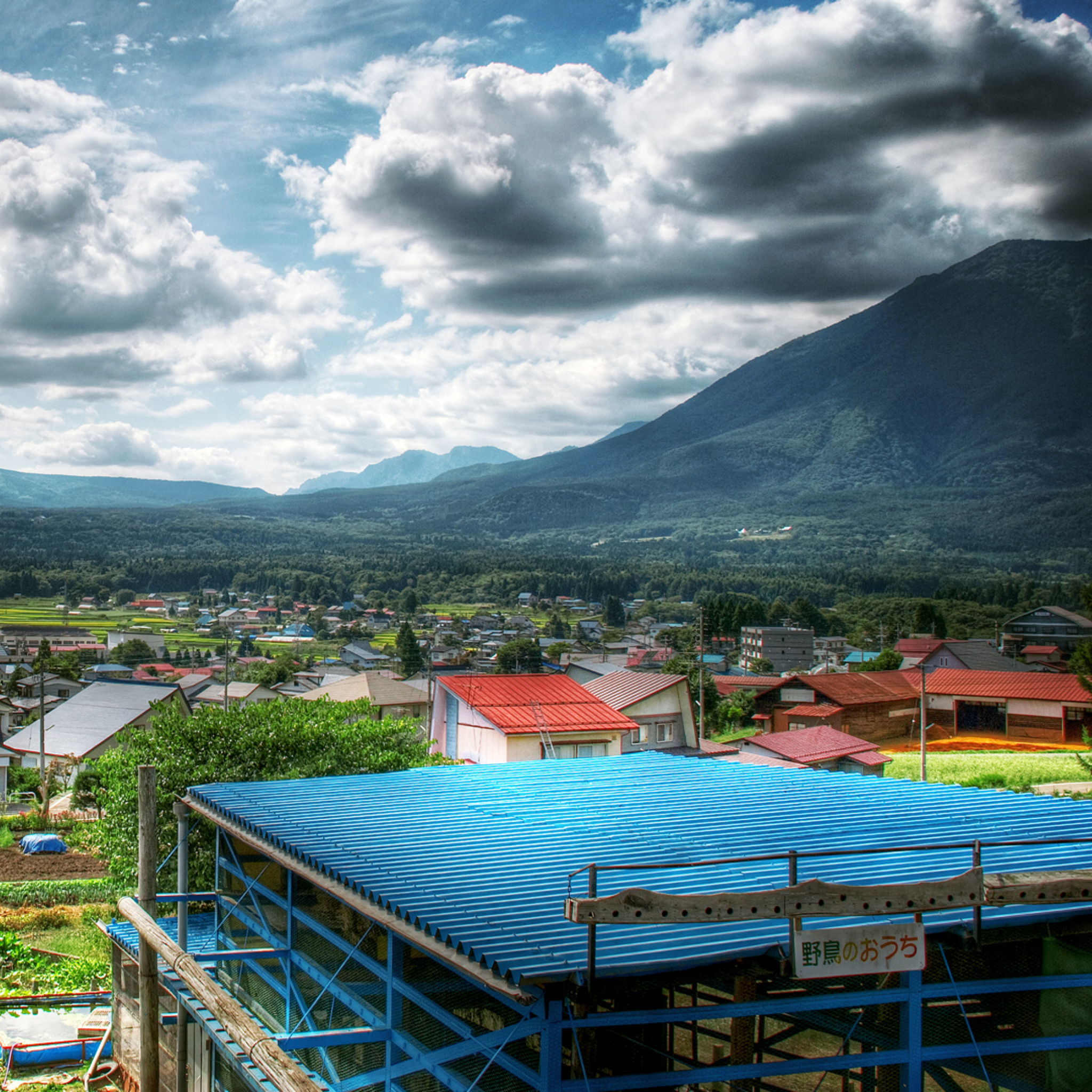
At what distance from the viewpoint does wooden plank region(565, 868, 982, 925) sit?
15.8 feet

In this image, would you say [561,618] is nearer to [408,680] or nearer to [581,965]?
[408,680]

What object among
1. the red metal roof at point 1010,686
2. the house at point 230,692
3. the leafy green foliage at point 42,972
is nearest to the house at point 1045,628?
the red metal roof at point 1010,686

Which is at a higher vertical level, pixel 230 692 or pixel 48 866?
pixel 48 866

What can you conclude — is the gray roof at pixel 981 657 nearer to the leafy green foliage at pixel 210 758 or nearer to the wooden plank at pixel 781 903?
the leafy green foliage at pixel 210 758

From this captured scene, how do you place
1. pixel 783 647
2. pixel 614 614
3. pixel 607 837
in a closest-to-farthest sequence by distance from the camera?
pixel 607 837, pixel 783 647, pixel 614 614

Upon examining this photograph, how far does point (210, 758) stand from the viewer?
17.9 meters

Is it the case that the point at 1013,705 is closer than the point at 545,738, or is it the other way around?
the point at 545,738

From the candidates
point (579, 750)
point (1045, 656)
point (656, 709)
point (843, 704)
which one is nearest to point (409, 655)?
point (843, 704)

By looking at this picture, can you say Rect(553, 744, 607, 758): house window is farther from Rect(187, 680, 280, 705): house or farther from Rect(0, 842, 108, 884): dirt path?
Rect(187, 680, 280, 705): house

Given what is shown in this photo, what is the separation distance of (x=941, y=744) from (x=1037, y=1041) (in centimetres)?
4414

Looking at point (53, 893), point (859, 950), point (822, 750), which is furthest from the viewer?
point (822, 750)

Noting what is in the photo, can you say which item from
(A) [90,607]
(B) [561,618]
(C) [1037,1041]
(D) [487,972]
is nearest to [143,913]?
(D) [487,972]

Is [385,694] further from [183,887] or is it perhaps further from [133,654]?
[183,887]

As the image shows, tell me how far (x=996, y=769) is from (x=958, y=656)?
118ft
